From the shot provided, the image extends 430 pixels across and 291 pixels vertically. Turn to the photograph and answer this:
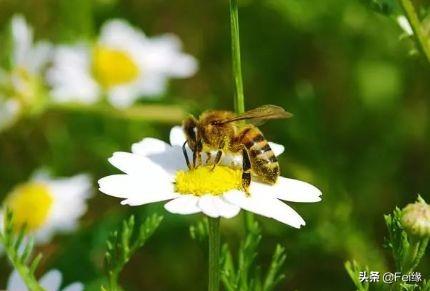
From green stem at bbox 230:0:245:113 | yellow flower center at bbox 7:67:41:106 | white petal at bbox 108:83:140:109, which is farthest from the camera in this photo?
white petal at bbox 108:83:140:109

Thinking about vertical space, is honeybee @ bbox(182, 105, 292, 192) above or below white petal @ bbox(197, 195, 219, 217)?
above

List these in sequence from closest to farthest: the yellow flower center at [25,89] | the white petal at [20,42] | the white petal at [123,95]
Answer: the yellow flower center at [25,89] → the white petal at [20,42] → the white petal at [123,95]

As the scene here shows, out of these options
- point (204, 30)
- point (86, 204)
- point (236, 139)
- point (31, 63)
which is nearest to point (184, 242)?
point (86, 204)

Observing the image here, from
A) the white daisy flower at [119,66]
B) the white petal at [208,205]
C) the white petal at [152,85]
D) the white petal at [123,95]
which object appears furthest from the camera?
the white petal at [152,85]

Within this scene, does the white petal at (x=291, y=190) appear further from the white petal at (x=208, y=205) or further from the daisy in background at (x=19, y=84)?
the daisy in background at (x=19, y=84)

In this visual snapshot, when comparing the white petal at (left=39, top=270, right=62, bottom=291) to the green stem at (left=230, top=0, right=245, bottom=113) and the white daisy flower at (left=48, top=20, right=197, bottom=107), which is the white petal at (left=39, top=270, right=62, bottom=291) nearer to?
the green stem at (left=230, top=0, right=245, bottom=113)

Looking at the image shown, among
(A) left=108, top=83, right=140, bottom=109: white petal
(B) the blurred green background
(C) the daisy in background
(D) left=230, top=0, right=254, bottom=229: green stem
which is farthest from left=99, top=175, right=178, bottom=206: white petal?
(A) left=108, top=83, right=140, bottom=109: white petal

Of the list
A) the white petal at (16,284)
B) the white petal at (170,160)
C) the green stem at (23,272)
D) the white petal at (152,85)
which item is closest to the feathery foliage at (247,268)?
the white petal at (170,160)

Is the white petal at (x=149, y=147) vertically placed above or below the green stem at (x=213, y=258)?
above

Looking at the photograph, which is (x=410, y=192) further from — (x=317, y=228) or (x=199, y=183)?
(x=199, y=183)
